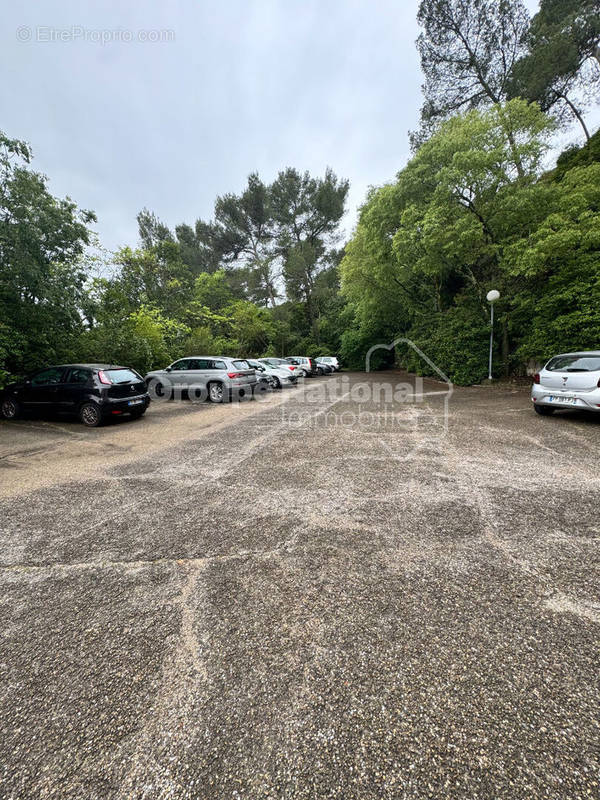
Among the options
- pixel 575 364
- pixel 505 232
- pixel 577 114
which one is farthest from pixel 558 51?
pixel 575 364

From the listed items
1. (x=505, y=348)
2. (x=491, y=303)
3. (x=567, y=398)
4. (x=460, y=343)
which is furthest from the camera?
(x=460, y=343)

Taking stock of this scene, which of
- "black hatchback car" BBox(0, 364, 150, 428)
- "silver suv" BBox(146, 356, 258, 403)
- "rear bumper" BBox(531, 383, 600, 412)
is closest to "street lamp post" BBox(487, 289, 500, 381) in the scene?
"rear bumper" BBox(531, 383, 600, 412)

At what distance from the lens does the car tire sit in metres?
10.6

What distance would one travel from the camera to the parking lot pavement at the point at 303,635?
1.21m

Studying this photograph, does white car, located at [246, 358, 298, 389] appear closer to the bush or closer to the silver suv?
the silver suv

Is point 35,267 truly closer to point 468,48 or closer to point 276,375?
point 276,375

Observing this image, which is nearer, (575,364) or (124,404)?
(575,364)

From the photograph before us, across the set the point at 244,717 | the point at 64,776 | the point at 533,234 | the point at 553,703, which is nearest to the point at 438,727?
the point at 553,703

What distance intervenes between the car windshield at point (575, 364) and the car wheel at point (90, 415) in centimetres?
953

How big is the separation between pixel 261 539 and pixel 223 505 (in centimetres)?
80

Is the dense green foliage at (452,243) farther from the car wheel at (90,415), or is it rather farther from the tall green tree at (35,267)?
the car wheel at (90,415)

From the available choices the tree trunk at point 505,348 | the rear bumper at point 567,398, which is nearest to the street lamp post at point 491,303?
the tree trunk at point 505,348

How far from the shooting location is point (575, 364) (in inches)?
242

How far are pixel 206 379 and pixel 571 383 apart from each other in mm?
9516
